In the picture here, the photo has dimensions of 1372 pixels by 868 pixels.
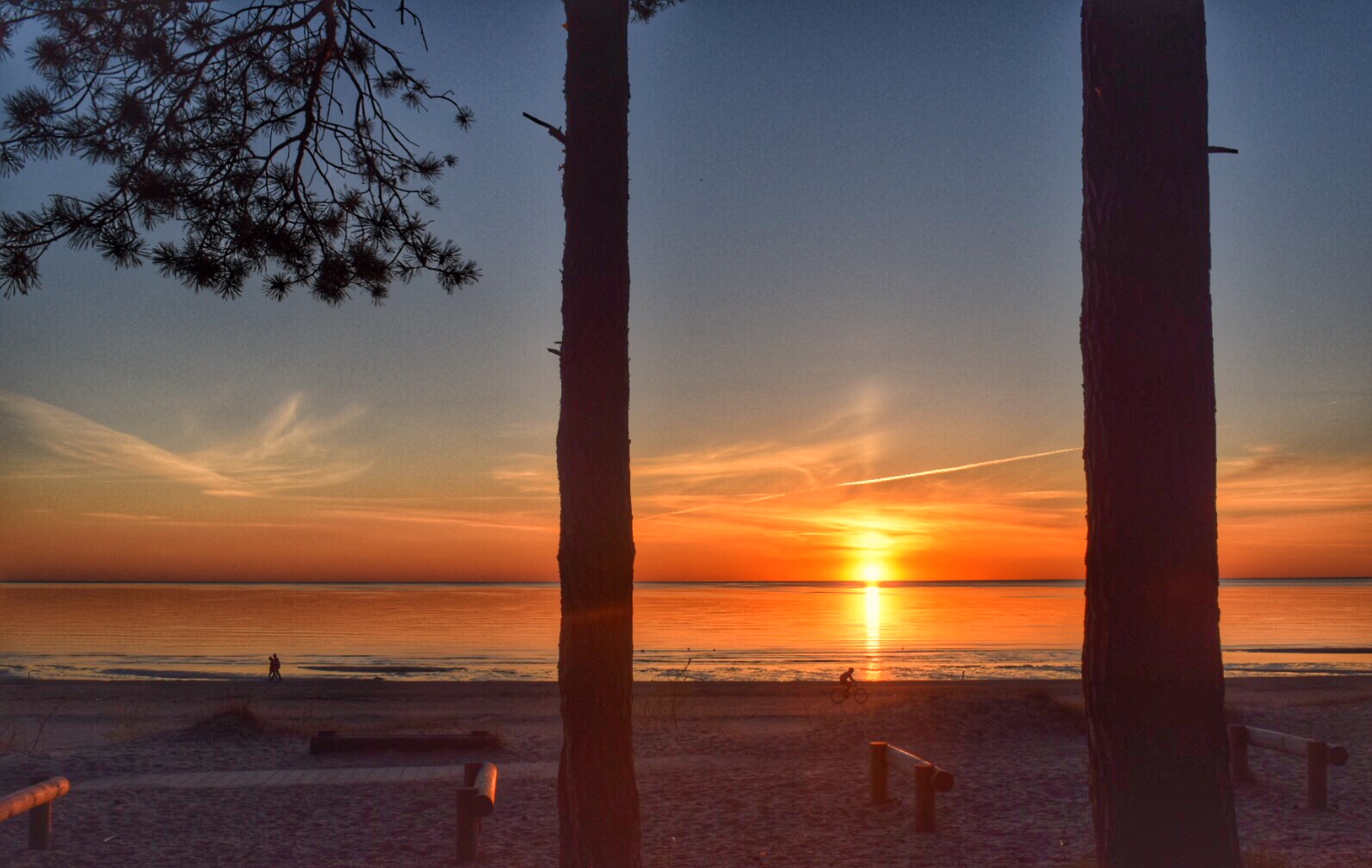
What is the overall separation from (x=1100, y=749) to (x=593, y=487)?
2745 millimetres

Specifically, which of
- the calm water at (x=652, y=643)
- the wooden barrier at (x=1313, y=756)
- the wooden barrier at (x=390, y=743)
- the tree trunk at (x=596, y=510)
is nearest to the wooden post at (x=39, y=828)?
the tree trunk at (x=596, y=510)

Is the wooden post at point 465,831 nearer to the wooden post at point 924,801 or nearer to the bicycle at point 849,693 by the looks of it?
the wooden post at point 924,801

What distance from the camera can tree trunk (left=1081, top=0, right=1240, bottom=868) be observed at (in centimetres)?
389

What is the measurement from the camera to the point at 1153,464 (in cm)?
390

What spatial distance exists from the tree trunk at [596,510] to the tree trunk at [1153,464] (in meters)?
2.45

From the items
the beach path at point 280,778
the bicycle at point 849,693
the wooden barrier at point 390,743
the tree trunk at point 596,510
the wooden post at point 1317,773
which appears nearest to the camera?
the tree trunk at point 596,510

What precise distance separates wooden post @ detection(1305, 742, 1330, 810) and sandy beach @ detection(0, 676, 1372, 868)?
0.20m

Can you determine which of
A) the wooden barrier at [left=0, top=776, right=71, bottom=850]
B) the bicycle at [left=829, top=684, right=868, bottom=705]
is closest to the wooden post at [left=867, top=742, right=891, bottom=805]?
the wooden barrier at [left=0, top=776, right=71, bottom=850]

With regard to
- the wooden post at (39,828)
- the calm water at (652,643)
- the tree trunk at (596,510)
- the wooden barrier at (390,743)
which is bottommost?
the calm water at (652,643)

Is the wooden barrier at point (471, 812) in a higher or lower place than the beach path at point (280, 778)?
higher

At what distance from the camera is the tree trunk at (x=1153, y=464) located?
3893mm

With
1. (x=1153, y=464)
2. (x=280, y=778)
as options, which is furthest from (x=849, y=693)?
(x=1153, y=464)

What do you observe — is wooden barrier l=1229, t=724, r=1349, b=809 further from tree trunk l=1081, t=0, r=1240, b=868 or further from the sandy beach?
tree trunk l=1081, t=0, r=1240, b=868

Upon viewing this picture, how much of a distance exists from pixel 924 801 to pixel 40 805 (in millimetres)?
6675
